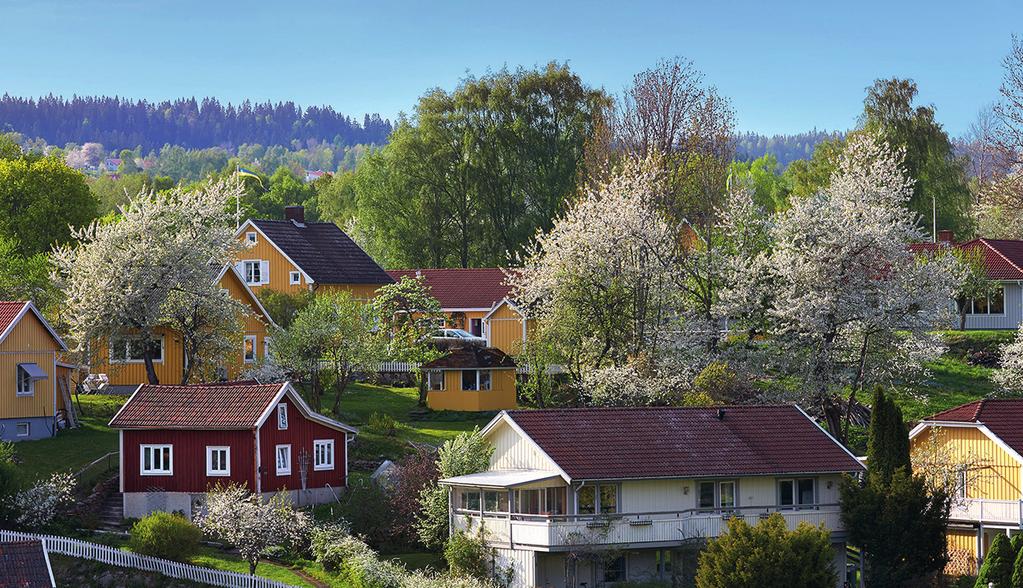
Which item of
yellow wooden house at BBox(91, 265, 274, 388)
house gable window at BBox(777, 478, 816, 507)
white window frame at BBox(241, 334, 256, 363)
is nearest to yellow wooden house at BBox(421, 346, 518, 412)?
yellow wooden house at BBox(91, 265, 274, 388)

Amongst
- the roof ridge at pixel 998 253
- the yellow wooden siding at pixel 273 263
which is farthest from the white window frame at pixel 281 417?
the roof ridge at pixel 998 253

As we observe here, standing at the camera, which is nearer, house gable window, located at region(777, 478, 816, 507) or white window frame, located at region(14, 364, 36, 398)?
house gable window, located at region(777, 478, 816, 507)

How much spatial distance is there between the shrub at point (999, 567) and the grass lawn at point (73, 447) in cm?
3117

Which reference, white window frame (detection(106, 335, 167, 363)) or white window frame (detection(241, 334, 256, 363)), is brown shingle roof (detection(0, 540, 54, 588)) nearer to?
white window frame (detection(106, 335, 167, 363))

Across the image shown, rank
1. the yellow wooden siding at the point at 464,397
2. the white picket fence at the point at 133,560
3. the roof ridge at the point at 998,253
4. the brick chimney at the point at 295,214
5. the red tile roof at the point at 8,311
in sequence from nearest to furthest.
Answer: the white picket fence at the point at 133,560, the red tile roof at the point at 8,311, the yellow wooden siding at the point at 464,397, the roof ridge at the point at 998,253, the brick chimney at the point at 295,214

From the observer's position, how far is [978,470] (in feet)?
Result: 173

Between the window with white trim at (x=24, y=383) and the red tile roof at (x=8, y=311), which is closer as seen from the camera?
the red tile roof at (x=8, y=311)

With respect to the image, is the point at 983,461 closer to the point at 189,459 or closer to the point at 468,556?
the point at 468,556

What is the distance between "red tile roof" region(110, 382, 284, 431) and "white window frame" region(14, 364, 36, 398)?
22.6 ft

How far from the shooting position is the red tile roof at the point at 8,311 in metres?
59.5

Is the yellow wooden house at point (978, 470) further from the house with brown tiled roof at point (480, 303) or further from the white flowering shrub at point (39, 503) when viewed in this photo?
the house with brown tiled roof at point (480, 303)

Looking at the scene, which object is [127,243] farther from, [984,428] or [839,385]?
[984,428]

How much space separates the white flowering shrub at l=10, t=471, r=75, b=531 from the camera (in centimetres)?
5019

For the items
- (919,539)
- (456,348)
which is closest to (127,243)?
(456,348)
